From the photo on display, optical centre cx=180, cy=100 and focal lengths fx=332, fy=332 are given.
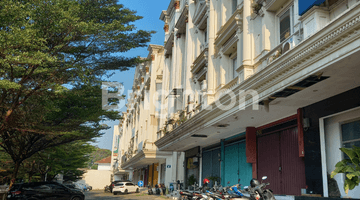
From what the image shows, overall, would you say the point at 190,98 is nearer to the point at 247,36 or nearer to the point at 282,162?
the point at 247,36

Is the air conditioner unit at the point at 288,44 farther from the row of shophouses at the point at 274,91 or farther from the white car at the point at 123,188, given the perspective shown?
the white car at the point at 123,188

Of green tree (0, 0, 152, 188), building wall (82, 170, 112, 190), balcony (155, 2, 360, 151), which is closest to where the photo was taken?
balcony (155, 2, 360, 151)

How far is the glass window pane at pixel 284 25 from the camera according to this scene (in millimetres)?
11056

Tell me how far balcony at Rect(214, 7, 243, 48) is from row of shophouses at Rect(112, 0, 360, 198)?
0.05m

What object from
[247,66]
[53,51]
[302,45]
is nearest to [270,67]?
[302,45]

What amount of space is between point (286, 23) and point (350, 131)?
162 inches

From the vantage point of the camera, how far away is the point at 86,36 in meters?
13.8

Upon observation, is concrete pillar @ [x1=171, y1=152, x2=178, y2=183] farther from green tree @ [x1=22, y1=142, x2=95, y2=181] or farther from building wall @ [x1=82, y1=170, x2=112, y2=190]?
building wall @ [x1=82, y1=170, x2=112, y2=190]

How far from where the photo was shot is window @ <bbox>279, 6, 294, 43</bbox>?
1085cm

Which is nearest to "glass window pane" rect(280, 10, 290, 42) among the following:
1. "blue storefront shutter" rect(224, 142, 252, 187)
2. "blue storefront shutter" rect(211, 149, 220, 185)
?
"blue storefront shutter" rect(224, 142, 252, 187)

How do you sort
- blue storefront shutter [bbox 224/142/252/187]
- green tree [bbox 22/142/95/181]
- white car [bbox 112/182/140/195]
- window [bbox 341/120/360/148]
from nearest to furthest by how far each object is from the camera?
window [bbox 341/120/360/148] → blue storefront shutter [bbox 224/142/252/187] → green tree [bbox 22/142/95/181] → white car [bbox 112/182/140/195]

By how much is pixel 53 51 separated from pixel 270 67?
8.05m

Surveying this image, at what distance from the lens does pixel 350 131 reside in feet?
30.6

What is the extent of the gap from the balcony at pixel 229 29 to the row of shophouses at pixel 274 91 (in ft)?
0.16
